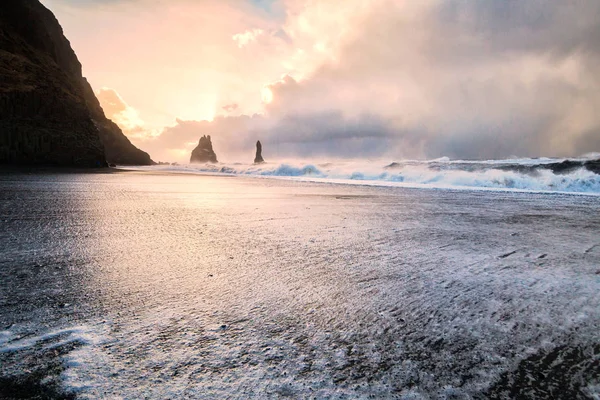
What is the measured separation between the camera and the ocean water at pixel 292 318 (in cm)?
83

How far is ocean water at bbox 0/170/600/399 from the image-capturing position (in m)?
0.83

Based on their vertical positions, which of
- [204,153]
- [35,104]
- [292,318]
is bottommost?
[292,318]

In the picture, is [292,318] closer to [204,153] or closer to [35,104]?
[35,104]

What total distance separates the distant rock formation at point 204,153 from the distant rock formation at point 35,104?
3087 inches

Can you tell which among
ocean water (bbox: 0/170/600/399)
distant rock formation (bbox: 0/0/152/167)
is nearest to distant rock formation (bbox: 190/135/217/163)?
distant rock formation (bbox: 0/0/152/167)

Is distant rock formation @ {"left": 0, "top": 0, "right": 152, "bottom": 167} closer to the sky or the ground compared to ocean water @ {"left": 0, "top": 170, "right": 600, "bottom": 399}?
closer to the sky

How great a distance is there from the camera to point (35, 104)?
24484 mm

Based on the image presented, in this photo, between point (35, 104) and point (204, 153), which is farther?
point (204, 153)

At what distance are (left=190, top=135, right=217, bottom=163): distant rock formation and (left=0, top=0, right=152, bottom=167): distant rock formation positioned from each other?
78.4 meters

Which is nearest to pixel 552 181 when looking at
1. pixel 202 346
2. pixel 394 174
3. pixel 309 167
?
pixel 394 174

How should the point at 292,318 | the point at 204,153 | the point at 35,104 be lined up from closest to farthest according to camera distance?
the point at 292,318 < the point at 35,104 < the point at 204,153

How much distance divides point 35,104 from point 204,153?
294 ft

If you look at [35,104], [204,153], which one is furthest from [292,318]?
[204,153]

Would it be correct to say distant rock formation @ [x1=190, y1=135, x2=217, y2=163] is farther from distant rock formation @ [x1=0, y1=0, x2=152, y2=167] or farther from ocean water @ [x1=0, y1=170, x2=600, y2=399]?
ocean water @ [x1=0, y1=170, x2=600, y2=399]
